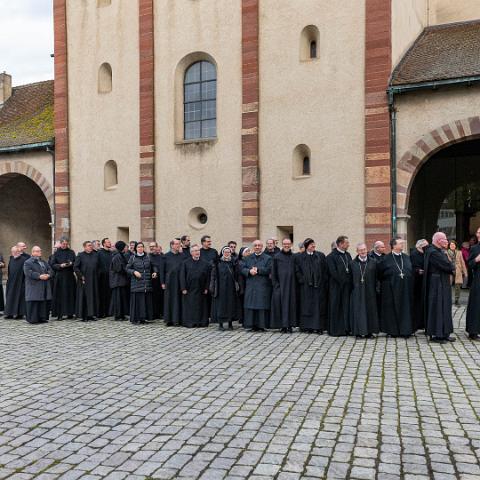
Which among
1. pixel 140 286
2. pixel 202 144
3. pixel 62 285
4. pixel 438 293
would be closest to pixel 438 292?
pixel 438 293

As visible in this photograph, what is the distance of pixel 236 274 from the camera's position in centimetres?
1206

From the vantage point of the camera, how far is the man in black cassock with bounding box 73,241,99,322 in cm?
1308

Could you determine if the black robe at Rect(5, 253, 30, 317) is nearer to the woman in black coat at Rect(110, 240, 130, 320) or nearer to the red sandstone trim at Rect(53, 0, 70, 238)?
the woman in black coat at Rect(110, 240, 130, 320)

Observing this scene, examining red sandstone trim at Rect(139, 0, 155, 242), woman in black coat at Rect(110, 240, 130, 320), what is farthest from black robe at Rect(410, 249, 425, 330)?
red sandstone trim at Rect(139, 0, 155, 242)

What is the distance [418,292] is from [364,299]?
1111 mm

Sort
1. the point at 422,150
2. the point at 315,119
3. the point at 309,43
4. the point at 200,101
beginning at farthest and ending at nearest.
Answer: the point at 200,101
the point at 309,43
the point at 315,119
the point at 422,150

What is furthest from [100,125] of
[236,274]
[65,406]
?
[65,406]

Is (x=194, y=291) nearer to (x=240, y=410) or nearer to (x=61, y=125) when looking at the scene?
(x=240, y=410)

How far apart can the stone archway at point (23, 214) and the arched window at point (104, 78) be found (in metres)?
5.23

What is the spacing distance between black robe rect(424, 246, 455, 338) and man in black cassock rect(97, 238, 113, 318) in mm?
7041

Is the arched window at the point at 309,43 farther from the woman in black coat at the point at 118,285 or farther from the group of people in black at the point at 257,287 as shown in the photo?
the woman in black coat at the point at 118,285

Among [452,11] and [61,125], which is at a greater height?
[452,11]

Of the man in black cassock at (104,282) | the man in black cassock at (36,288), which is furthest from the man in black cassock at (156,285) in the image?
the man in black cassock at (36,288)

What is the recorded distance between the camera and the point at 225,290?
1170cm
